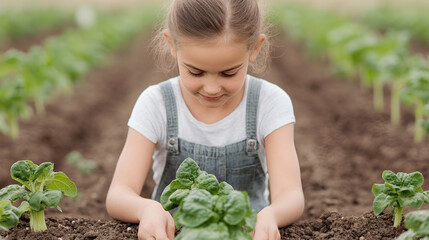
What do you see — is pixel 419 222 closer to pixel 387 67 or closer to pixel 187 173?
pixel 187 173

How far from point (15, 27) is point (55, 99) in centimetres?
1069

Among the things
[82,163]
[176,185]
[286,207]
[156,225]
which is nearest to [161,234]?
[156,225]

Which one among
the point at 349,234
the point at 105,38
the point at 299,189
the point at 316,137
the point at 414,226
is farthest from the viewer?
the point at 105,38

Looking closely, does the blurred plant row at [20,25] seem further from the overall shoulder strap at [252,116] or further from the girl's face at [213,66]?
the girl's face at [213,66]

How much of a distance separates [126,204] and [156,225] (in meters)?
0.29

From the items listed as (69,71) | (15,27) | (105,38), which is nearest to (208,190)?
(69,71)

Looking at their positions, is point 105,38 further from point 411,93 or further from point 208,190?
point 208,190

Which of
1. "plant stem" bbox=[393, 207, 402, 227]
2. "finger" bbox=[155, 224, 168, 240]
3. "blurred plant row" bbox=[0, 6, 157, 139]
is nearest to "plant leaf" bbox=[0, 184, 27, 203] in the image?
"finger" bbox=[155, 224, 168, 240]

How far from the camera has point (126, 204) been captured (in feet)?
6.72

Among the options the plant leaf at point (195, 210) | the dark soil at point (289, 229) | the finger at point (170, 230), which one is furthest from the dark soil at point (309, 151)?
the plant leaf at point (195, 210)

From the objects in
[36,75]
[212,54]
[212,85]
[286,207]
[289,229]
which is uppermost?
[36,75]

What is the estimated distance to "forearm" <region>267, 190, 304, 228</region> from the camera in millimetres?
1975

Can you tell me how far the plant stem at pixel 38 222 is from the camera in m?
1.89

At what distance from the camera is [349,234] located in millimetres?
1971
